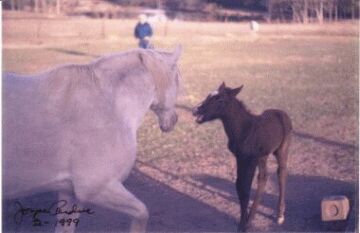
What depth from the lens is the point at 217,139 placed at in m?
9.64

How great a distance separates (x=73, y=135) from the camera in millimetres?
3848

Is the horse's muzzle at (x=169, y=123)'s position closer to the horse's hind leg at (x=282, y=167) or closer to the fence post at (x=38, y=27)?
the horse's hind leg at (x=282, y=167)

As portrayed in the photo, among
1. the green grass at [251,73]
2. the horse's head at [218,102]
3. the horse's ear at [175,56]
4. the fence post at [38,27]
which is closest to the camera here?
the horse's ear at [175,56]

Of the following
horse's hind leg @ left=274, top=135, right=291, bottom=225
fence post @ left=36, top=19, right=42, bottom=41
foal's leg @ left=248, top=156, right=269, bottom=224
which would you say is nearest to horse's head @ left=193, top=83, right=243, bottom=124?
foal's leg @ left=248, top=156, right=269, bottom=224

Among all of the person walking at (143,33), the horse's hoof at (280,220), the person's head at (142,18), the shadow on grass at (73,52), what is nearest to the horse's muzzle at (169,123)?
the horse's hoof at (280,220)

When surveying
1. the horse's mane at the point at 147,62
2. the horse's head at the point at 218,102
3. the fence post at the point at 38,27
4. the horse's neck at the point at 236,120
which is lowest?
the horse's neck at the point at 236,120

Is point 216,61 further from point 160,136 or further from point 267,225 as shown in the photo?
point 267,225

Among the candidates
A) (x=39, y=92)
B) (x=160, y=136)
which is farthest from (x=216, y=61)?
(x=39, y=92)

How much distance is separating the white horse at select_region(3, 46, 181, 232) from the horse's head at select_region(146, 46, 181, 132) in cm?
33

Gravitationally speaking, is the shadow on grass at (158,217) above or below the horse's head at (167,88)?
below

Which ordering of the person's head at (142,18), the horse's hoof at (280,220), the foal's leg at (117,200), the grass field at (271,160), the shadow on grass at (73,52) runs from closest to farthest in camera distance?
the foal's leg at (117,200) → the horse's hoof at (280,220) → the grass field at (271,160) → the person's head at (142,18) → the shadow on grass at (73,52)

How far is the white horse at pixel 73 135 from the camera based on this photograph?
3.78 metres

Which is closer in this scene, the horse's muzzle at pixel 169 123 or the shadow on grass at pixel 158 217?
the horse's muzzle at pixel 169 123

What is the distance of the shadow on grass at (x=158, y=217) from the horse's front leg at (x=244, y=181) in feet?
0.56
